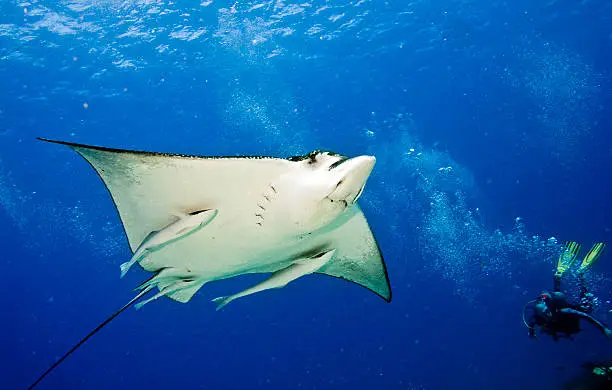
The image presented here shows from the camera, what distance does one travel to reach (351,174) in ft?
7.36

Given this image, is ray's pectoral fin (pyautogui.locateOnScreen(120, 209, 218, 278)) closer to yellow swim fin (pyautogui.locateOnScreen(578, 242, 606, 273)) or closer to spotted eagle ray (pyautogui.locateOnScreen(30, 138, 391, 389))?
spotted eagle ray (pyautogui.locateOnScreen(30, 138, 391, 389))

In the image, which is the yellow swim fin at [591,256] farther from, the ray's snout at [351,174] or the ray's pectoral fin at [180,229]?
the ray's pectoral fin at [180,229]

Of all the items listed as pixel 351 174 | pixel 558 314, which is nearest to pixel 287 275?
pixel 351 174

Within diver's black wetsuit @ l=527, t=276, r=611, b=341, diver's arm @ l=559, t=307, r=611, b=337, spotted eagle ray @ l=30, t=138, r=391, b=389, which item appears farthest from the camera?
diver's black wetsuit @ l=527, t=276, r=611, b=341

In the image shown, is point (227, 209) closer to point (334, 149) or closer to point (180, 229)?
point (180, 229)

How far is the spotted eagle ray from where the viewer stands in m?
2.33

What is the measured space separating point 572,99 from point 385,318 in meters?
23.9

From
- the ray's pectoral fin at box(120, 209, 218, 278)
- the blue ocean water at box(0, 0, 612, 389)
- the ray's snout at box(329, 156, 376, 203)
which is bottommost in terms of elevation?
the blue ocean water at box(0, 0, 612, 389)

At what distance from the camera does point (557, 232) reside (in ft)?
139

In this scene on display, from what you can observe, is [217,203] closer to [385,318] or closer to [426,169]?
[426,169]

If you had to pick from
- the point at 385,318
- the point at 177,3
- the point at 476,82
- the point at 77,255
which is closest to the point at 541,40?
the point at 476,82

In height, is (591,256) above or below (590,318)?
below

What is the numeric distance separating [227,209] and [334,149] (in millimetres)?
23654

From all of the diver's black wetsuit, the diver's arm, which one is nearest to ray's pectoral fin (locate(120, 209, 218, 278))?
the diver's arm
